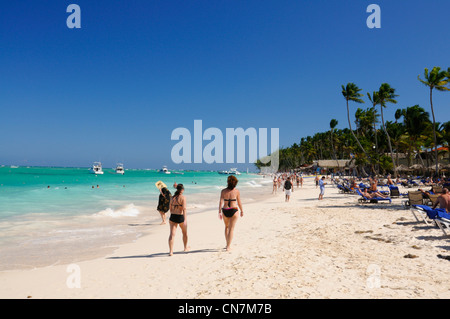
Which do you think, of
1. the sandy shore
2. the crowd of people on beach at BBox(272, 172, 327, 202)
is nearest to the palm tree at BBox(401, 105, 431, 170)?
the crowd of people on beach at BBox(272, 172, 327, 202)

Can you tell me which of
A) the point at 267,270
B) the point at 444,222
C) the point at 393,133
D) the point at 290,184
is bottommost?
the point at 267,270

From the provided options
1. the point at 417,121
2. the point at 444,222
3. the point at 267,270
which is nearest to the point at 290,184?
the point at 444,222

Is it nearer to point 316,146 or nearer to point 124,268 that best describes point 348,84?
point 124,268

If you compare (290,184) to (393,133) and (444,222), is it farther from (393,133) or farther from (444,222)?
(393,133)

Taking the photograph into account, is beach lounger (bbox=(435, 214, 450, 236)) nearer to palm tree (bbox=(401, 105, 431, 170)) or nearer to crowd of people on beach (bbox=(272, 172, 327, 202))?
crowd of people on beach (bbox=(272, 172, 327, 202))

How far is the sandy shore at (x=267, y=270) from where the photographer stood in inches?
152

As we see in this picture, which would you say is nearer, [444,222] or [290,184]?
[444,222]

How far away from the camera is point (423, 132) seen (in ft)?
140

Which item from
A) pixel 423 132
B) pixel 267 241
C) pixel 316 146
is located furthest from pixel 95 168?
pixel 267 241

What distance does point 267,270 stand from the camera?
4598 millimetres

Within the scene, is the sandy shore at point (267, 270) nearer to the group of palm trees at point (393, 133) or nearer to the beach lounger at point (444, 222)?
the beach lounger at point (444, 222)

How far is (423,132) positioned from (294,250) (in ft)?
158

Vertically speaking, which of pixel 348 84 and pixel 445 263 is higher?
pixel 348 84

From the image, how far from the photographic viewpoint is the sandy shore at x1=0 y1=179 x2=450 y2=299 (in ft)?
12.6
